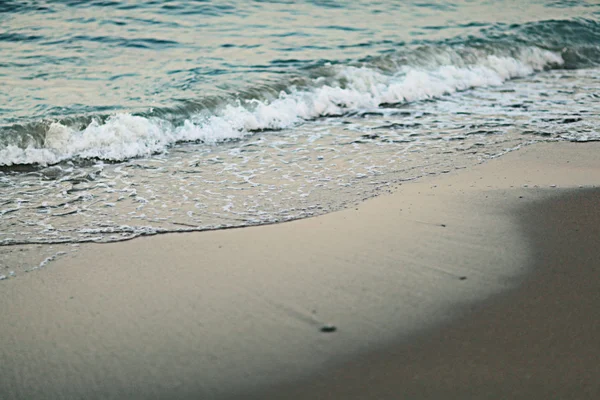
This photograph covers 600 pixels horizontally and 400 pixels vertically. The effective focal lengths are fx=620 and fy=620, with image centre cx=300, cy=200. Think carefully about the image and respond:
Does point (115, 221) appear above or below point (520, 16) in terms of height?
below

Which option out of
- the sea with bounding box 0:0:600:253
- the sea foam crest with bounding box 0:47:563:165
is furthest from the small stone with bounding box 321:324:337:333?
the sea foam crest with bounding box 0:47:563:165

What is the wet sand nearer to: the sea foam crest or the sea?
the sea

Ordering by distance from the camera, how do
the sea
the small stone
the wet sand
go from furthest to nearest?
the sea, the small stone, the wet sand

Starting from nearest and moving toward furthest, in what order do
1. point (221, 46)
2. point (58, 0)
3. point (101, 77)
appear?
point (101, 77) < point (221, 46) < point (58, 0)

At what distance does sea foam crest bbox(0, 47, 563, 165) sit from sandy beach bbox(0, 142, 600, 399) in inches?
99.4

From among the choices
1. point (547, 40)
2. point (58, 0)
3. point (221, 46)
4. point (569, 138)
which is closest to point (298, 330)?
point (569, 138)

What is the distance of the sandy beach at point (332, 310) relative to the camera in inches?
97.5

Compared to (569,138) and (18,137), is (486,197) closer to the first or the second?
(569,138)

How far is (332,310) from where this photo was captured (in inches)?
117

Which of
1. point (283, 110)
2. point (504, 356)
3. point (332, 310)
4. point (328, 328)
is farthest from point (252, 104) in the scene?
point (504, 356)

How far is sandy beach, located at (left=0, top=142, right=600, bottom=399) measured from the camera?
2477 millimetres

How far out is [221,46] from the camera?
33.7 feet

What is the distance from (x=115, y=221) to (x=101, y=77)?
15.7ft

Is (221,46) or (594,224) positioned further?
(221,46)
